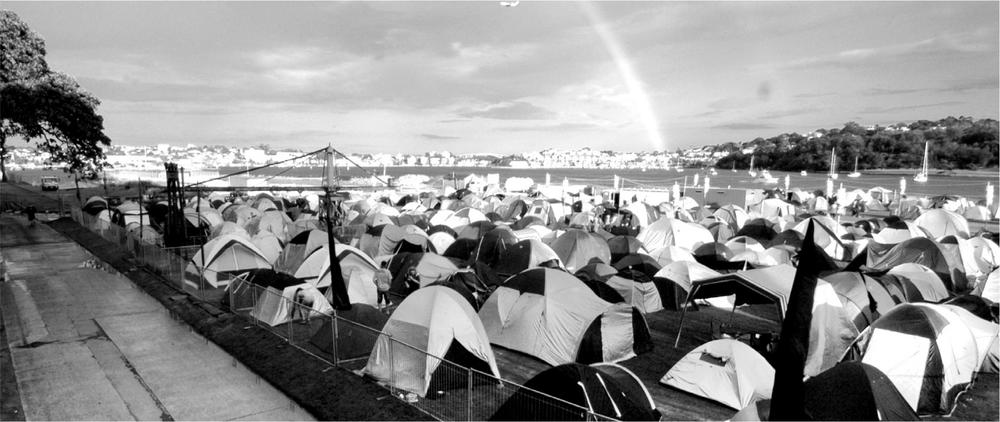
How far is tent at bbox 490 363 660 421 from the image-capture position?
7.49m

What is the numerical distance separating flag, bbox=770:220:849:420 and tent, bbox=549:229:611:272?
14634 millimetres

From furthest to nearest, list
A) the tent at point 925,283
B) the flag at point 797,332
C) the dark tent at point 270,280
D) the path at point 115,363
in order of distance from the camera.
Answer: the dark tent at point 270,280, the tent at point 925,283, the path at point 115,363, the flag at point 797,332

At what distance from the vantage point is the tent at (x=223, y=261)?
18500mm

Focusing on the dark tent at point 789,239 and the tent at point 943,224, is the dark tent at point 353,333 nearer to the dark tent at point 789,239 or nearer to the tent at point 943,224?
the dark tent at point 789,239

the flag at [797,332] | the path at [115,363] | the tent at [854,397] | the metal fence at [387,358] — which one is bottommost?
the path at [115,363]

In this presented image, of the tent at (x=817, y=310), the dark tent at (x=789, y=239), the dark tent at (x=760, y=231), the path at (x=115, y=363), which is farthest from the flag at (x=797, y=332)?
the dark tent at (x=760, y=231)

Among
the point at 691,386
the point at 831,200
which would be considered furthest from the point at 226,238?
the point at 831,200

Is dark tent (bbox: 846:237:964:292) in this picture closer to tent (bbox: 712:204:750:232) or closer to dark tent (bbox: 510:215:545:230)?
tent (bbox: 712:204:750:232)

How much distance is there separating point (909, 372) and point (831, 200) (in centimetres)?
4433

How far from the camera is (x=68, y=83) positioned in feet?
107

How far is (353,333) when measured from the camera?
12109 millimetres

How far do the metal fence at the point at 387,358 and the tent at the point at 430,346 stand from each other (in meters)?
0.02

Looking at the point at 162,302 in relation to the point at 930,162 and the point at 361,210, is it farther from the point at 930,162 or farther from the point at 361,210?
the point at 930,162

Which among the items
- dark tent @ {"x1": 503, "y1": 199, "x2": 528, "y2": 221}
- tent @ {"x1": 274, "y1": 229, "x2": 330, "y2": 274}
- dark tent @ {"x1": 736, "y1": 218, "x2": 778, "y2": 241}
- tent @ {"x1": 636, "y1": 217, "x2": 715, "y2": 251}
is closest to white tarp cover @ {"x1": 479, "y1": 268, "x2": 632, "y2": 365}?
tent @ {"x1": 274, "y1": 229, "x2": 330, "y2": 274}
